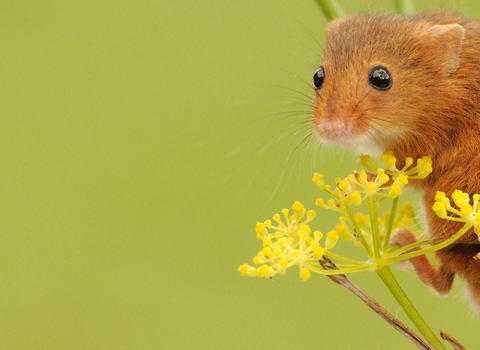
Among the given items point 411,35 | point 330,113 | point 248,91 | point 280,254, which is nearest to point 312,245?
point 280,254

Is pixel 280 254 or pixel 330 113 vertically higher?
pixel 330 113

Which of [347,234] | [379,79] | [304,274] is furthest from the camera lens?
[379,79]

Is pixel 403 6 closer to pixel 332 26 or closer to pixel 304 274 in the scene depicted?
pixel 332 26

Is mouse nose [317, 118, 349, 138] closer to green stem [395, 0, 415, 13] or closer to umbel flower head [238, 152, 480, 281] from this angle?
umbel flower head [238, 152, 480, 281]

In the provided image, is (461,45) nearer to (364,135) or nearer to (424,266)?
(364,135)

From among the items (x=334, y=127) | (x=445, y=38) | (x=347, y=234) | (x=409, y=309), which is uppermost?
(x=445, y=38)

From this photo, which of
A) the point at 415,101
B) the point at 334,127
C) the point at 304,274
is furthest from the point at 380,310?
the point at 415,101

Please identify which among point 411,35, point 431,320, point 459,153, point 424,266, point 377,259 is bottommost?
point 431,320

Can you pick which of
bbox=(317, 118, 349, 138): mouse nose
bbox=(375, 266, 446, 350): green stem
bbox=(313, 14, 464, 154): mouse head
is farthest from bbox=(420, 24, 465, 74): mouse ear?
bbox=(375, 266, 446, 350): green stem
